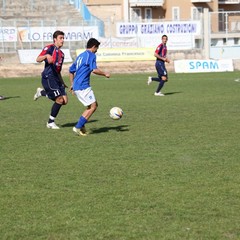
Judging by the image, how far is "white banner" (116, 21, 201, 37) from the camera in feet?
144

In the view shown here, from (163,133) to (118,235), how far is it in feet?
21.9

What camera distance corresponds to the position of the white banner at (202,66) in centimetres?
3775

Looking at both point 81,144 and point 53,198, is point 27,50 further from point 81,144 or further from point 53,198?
point 53,198

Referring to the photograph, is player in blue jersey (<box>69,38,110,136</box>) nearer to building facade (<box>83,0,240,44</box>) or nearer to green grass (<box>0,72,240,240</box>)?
green grass (<box>0,72,240,240</box>)

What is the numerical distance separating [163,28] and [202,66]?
7235 millimetres

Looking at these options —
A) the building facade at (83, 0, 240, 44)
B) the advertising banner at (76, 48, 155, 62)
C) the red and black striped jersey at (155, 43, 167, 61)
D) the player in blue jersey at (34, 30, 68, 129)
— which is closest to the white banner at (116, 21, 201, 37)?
the advertising banner at (76, 48, 155, 62)

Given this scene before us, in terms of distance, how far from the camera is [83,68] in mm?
12531

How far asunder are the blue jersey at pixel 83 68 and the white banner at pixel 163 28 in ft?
102

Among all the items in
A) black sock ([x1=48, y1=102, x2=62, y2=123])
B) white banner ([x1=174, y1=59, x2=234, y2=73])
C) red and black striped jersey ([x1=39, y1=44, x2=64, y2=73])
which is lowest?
white banner ([x1=174, y1=59, x2=234, y2=73])

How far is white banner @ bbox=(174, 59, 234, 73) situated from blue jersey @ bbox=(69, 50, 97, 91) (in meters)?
25.5

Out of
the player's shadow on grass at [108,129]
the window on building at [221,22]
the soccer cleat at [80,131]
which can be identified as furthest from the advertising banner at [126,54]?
the soccer cleat at [80,131]

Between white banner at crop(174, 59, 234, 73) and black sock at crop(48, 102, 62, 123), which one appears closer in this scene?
black sock at crop(48, 102, 62, 123)

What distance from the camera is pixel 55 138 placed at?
12375mm

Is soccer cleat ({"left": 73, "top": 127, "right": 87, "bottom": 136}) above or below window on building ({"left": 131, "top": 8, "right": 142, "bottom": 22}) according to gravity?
below
